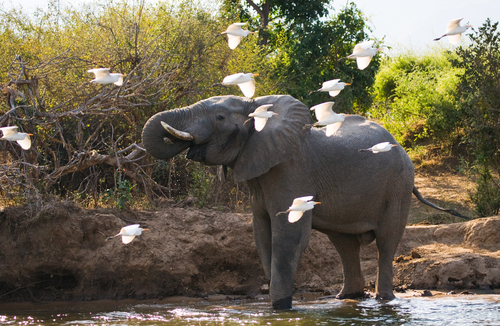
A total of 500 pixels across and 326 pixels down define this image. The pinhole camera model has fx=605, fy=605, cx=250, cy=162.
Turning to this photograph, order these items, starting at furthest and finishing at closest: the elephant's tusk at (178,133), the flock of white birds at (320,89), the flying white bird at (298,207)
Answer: the flock of white birds at (320,89) < the elephant's tusk at (178,133) < the flying white bird at (298,207)

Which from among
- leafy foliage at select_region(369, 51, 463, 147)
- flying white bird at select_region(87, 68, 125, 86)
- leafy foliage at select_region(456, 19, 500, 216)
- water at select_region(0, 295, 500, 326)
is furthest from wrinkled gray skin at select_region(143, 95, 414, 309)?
leafy foliage at select_region(369, 51, 463, 147)

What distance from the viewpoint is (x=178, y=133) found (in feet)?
20.4

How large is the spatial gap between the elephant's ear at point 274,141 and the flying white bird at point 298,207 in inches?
24.1

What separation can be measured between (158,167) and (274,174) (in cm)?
491

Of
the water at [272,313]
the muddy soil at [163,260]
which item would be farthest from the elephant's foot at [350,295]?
the muddy soil at [163,260]

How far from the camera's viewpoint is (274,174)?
677cm

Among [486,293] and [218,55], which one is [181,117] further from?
[218,55]

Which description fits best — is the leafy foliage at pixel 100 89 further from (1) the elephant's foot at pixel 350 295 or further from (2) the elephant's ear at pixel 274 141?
(1) the elephant's foot at pixel 350 295

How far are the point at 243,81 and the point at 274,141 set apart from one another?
2.46 feet

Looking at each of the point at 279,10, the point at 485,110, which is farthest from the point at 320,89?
the point at 279,10

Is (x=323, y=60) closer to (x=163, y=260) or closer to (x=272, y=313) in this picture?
(x=163, y=260)

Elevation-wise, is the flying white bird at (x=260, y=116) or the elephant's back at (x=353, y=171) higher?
the flying white bird at (x=260, y=116)

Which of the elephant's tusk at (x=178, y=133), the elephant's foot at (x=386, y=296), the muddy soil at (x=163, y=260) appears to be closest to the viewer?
the elephant's tusk at (x=178, y=133)

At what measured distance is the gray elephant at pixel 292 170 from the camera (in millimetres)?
6551
